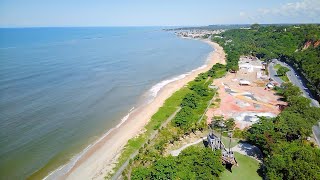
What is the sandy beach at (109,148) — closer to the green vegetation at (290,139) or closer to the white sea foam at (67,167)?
the white sea foam at (67,167)

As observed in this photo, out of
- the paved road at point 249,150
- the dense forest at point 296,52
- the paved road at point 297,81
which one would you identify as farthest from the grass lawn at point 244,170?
the dense forest at point 296,52

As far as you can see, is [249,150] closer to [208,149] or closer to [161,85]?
[208,149]

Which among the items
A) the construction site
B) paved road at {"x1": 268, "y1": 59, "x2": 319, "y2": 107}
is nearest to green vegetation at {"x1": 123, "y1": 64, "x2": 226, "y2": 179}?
the construction site

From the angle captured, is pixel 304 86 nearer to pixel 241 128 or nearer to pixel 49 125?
pixel 241 128

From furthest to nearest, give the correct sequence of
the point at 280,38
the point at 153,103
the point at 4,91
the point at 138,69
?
the point at 280,38 < the point at 138,69 < the point at 4,91 < the point at 153,103

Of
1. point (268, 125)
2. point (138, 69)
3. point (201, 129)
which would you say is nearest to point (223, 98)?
point (201, 129)

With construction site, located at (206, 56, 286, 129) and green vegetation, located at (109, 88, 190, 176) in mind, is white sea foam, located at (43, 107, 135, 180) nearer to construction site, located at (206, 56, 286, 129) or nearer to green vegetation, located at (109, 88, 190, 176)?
green vegetation, located at (109, 88, 190, 176)
